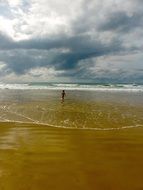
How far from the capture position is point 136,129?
10.8 meters

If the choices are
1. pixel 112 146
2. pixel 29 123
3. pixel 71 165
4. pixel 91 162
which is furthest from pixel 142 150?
pixel 29 123

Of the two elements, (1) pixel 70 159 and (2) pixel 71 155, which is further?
(2) pixel 71 155

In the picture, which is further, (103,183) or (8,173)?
(8,173)

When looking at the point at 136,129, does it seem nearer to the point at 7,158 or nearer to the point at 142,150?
the point at 142,150

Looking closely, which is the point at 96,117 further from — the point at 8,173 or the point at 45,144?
the point at 8,173

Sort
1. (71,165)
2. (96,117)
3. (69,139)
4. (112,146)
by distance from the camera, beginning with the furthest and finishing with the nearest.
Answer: (96,117), (69,139), (112,146), (71,165)

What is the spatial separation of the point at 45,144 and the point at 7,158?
5.38 ft

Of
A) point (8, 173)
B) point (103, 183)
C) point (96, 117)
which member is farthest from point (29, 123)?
point (103, 183)

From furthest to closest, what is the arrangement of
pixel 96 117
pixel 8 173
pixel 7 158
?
pixel 96 117, pixel 7 158, pixel 8 173

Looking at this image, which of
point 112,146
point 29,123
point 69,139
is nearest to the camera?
point 112,146

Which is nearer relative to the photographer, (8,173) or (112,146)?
(8,173)

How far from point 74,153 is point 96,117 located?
6.50 meters

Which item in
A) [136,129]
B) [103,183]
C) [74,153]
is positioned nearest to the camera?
[103,183]

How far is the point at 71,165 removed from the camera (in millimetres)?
6414
